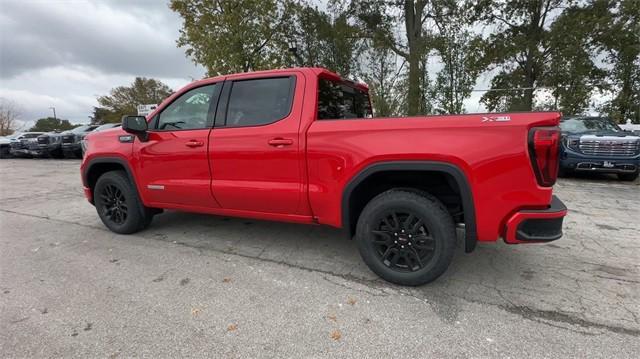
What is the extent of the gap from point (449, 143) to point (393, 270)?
1129 millimetres

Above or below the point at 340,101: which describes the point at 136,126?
below

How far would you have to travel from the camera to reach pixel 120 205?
414cm

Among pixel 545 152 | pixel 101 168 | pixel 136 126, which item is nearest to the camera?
pixel 545 152

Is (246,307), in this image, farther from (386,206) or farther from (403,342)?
(386,206)

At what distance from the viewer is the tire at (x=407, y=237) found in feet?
8.29

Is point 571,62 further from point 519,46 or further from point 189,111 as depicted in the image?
point 189,111

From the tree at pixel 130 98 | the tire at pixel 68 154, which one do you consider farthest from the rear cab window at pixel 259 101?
the tree at pixel 130 98

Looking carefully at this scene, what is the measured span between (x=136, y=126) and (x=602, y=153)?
9.34 metres

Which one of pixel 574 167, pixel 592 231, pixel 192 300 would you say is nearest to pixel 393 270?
pixel 192 300

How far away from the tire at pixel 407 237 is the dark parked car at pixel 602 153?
23.7ft

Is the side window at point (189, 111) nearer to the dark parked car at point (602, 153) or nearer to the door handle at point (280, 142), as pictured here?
the door handle at point (280, 142)

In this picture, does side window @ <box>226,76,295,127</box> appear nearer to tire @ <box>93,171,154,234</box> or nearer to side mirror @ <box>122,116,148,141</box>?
side mirror @ <box>122,116,148,141</box>

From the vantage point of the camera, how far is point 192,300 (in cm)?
257

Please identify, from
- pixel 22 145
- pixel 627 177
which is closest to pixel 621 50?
pixel 627 177
